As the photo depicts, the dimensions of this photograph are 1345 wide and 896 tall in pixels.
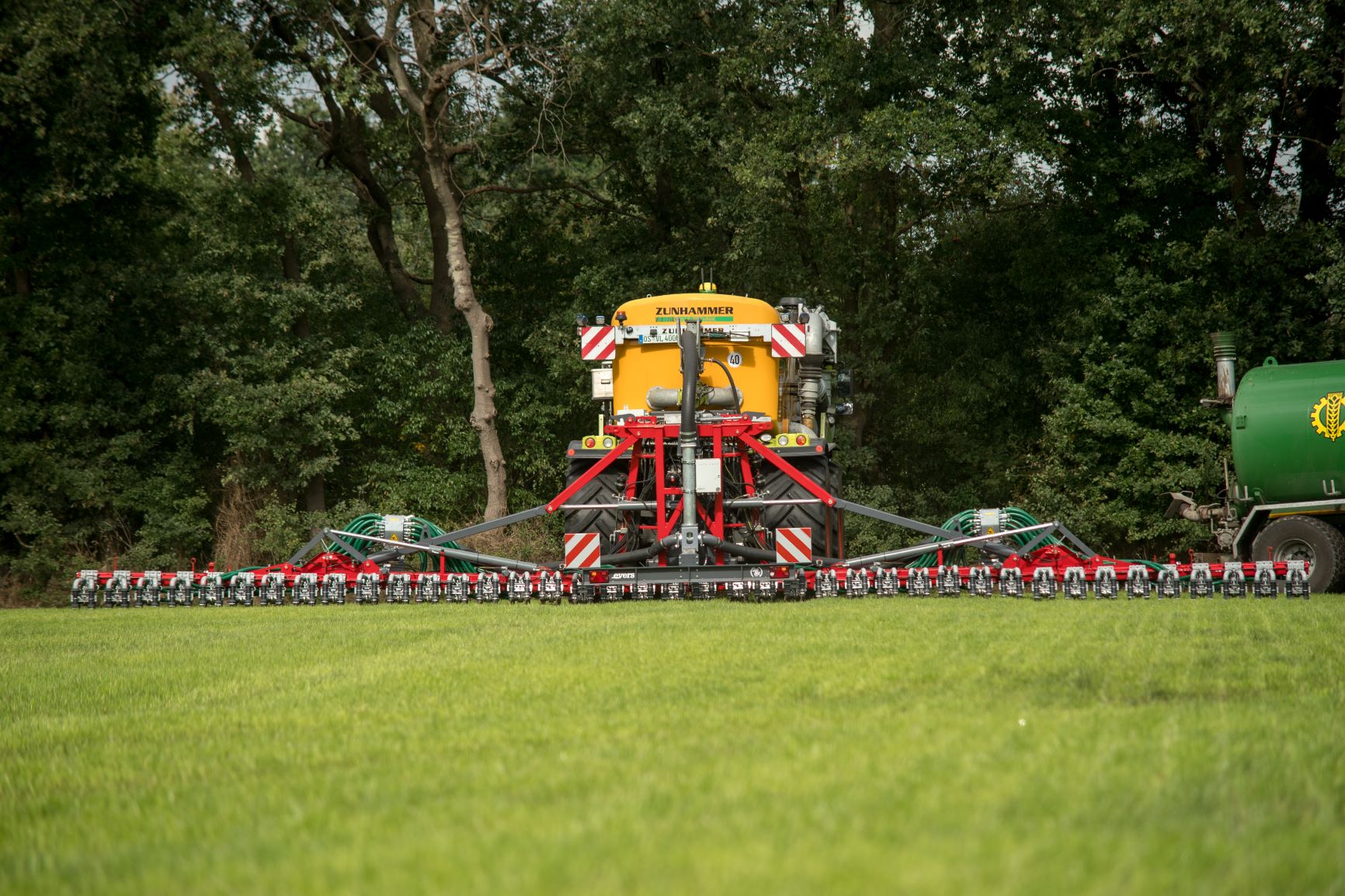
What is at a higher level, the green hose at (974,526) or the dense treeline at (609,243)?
the dense treeline at (609,243)

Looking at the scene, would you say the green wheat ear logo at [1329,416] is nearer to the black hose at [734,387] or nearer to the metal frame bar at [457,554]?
the black hose at [734,387]

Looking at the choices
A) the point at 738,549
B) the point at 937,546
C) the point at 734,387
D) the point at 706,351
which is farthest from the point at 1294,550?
the point at 706,351

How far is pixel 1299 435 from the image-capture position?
14031mm

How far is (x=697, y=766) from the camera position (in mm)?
4234

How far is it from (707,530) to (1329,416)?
22.3 feet

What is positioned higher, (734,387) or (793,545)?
(734,387)

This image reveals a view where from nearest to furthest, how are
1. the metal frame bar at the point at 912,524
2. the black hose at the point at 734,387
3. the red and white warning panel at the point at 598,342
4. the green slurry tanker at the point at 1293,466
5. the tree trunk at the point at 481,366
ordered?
the metal frame bar at the point at 912,524, the green slurry tanker at the point at 1293,466, the black hose at the point at 734,387, the red and white warning panel at the point at 598,342, the tree trunk at the point at 481,366

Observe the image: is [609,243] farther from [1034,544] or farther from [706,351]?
[1034,544]

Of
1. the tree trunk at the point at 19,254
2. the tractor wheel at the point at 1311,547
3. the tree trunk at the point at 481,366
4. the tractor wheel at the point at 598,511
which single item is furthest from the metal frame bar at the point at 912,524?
the tree trunk at the point at 19,254

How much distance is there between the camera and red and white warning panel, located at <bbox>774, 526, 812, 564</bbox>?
1351 cm

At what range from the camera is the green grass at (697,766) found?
123 inches

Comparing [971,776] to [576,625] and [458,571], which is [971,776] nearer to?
[576,625]

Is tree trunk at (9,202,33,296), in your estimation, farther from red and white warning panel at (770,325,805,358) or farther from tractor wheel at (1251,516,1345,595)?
tractor wheel at (1251,516,1345,595)

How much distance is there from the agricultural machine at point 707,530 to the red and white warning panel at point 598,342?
0.07 feet
